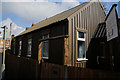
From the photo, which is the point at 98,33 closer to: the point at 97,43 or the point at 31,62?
the point at 97,43

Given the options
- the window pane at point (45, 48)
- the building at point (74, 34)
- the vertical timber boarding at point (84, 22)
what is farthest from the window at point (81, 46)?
the window pane at point (45, 48)

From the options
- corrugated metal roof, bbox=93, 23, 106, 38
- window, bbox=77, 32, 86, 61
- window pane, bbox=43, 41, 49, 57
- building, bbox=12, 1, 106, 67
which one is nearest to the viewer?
building, bbox=12, 1, 106, 67

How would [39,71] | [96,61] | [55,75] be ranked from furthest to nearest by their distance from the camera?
[96,61] → [39,71] → [55,75]

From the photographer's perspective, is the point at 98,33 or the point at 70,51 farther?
the point at 98,33

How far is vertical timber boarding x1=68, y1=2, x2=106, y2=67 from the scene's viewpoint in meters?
6.48

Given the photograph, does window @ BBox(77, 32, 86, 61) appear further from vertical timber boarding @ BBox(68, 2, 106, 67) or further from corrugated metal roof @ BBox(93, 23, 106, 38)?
corrugated metal roof @ BBox(93, 23, 106, 38)

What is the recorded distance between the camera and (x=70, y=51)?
6.39 meters

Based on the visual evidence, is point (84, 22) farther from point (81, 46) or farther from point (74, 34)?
point (81, 46)

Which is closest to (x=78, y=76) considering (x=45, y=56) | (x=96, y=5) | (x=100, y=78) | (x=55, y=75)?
(x=100, y=78)

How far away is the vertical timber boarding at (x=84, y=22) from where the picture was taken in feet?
21.3

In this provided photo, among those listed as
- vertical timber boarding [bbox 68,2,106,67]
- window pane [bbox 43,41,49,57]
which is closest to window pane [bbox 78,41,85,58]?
vertical timber boarding [bbox 68,2,106,67]

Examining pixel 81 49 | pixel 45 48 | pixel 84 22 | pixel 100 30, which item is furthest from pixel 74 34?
pixel 45 48

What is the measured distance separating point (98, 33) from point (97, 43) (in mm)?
908

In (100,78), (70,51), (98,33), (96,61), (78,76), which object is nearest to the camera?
(100,78)
